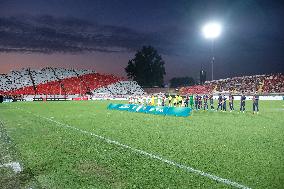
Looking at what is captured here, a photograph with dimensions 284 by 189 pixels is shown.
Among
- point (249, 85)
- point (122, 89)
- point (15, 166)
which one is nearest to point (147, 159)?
point (15, 166)

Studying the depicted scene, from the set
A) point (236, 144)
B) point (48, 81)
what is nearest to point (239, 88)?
point (48, 81)

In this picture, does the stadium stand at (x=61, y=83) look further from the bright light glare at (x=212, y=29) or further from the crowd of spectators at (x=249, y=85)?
the bright light glare at (x=212, y=29)

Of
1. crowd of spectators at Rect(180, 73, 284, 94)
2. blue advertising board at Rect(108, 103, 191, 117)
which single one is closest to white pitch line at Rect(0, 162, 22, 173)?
blue advertising board at Rect(108, 103, 191, 117)

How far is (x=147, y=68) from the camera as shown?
118 m

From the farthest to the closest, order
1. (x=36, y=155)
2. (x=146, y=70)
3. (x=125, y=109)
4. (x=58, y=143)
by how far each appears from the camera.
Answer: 1. (x=146, y=70)
2. (x=125, y=109)
3. (x=58, y=143)
4. (x=36, y=155)

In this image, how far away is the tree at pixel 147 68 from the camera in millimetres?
118125

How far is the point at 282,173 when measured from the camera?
20.1 feet

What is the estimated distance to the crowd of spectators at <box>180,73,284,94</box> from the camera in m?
64.3

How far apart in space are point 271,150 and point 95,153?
4869mm

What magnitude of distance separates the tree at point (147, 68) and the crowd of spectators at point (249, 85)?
1354 inches

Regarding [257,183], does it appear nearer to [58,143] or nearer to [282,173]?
[282,173]

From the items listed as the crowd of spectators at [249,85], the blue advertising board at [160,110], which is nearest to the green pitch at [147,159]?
the blue advertising board at [160,110]

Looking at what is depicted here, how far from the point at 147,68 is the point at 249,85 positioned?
53052 mm

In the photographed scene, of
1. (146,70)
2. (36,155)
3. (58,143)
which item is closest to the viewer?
(36,155)
